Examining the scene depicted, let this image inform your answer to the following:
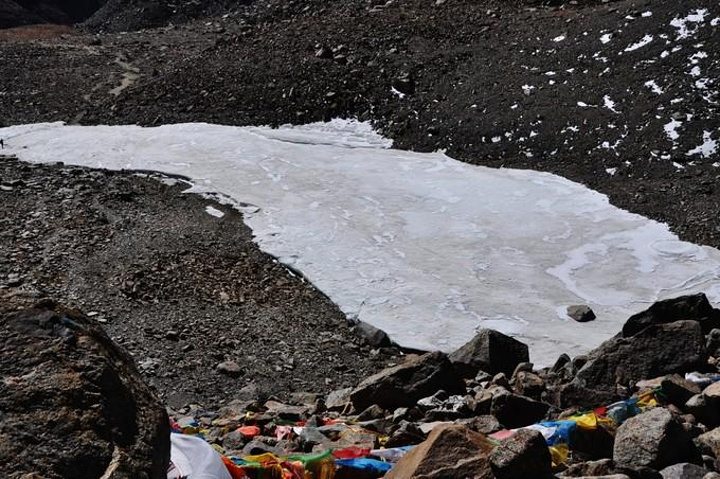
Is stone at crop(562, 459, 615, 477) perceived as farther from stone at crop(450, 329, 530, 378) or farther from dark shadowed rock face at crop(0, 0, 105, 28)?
dark shadowed rock face at crop(0, 0, 105, 28)

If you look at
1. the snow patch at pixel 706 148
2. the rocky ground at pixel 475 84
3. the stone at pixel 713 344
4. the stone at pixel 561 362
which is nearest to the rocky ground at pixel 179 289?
the stone at pixel 561 362

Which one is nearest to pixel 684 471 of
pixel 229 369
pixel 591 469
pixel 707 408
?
pixel 591 469

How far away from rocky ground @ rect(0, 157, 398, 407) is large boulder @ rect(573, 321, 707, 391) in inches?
113

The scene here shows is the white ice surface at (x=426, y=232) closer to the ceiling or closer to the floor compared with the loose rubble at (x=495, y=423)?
closer to the floor

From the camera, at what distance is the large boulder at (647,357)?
7.64m

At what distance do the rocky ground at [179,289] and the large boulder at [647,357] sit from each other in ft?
9.45

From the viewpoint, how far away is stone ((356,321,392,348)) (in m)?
10.4

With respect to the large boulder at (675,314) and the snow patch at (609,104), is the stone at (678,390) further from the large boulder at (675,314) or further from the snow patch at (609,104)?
the snow patch at (609,104)

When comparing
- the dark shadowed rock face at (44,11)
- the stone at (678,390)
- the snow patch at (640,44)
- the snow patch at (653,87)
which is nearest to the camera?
the stone at (678,390)

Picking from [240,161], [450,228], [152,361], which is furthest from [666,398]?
[240,161]

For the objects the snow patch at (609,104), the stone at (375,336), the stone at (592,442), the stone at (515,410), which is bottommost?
the stone at (375,336)

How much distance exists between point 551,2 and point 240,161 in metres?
10.9

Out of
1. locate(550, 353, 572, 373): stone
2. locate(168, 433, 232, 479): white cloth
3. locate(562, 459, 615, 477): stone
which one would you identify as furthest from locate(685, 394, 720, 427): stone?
locate(168, 433, 232, 479): white cloth

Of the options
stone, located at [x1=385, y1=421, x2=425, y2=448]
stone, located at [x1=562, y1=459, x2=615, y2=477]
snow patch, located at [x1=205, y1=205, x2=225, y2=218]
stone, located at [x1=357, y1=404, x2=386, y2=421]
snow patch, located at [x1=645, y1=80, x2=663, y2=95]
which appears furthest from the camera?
snow patch, located at [x1=645, y1=80, x2=663, y2=95]
